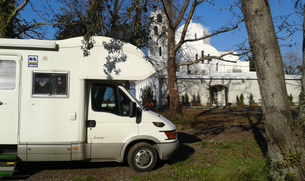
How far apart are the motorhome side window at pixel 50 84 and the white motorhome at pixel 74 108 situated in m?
0.02

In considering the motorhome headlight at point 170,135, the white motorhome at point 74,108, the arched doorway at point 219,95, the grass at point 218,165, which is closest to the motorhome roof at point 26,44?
the white motorhome at point 74,108

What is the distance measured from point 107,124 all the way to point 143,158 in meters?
1.16

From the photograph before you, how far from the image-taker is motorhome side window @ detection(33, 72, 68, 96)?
6.54 m

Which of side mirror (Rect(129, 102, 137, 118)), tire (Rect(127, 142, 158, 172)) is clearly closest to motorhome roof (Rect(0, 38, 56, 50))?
side mirror (Rect(129, 102, 137, 118))

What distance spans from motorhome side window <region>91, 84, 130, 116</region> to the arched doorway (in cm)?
2601

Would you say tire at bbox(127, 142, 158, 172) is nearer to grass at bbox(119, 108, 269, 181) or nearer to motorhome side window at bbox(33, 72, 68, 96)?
grass at bbox(119, 108, 269, 181)

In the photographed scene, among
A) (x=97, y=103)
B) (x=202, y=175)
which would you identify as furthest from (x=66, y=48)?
(x=202, y=175)

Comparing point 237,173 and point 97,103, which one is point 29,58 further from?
point 237,173

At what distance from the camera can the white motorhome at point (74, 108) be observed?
6.43 meters

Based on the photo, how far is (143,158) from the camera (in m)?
6.96

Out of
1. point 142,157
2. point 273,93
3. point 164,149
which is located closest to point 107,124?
point 142,157

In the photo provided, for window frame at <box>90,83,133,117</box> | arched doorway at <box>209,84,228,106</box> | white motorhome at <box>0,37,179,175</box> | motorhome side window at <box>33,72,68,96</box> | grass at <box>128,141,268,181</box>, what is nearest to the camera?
grass at <box>128,141,268,181</box>

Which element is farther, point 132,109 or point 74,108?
point 132,109

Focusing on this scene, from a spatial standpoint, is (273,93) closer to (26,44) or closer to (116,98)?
(116,98)
